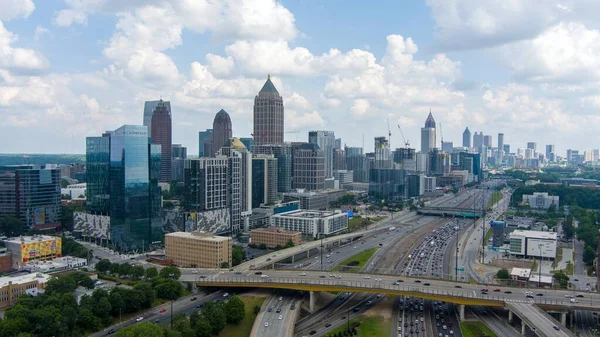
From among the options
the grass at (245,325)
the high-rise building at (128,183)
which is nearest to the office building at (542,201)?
the high-rise building at (128,183)

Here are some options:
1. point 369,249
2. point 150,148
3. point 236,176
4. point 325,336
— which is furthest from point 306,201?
point 325,336

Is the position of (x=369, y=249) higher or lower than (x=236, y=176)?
lower

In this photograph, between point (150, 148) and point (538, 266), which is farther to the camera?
point (150, 148)

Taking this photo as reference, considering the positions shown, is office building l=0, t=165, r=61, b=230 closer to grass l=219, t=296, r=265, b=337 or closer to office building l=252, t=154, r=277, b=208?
office building l=252, t=154, r=277, b=208

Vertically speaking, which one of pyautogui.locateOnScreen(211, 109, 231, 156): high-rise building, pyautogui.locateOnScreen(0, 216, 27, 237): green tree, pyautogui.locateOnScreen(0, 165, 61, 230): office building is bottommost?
pyautogui.locateOnScreen(0, 216, 27, 237): green tree

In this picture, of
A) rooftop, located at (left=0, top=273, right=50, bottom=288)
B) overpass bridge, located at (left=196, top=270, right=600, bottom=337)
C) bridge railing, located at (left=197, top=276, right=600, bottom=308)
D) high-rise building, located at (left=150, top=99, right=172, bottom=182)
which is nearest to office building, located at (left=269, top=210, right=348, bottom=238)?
overpass bridge, located at (left=196, top=270, right=600, bottom=337)

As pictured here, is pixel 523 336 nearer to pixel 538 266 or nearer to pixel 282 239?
pixel 538 266

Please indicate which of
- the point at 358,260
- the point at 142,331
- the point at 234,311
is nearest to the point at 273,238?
the point at 358,260

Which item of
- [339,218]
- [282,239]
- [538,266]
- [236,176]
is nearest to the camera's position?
[538,266]

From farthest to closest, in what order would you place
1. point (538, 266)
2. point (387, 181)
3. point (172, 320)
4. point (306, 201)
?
1. point (387, 181)
2. point (306, 201)
3. point (538, 266)
4. point (172, 320)
